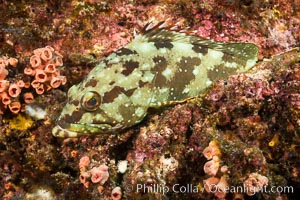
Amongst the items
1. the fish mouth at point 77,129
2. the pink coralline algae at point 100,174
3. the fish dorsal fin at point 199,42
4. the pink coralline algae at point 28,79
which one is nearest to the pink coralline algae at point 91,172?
the pink coralline algae at point 100,174

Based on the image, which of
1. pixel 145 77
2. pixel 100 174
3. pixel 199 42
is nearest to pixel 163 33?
pixel 199 42

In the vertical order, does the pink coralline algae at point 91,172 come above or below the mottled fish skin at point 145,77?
below

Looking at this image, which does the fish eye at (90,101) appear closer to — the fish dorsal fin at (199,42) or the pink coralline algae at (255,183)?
the fish dorsal fin at (199,42)

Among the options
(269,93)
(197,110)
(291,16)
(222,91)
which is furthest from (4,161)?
(291,16)

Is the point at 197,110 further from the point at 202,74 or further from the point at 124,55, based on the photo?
the point at 124,55

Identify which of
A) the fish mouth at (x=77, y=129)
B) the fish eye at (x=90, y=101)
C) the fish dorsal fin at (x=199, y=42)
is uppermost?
the fish dorsal fin at (x=199, y=42)

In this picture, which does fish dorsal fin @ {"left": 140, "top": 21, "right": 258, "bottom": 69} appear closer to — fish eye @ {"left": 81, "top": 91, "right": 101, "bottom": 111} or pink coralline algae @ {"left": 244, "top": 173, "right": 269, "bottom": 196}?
fish eye @ {"left": 81, "top": 91, "right": 101, "bottom": 111}
